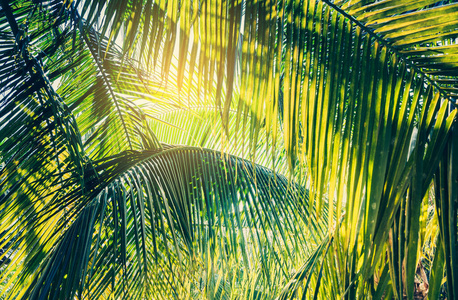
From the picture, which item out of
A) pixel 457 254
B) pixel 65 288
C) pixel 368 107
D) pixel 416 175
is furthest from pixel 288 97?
pixel 65 288

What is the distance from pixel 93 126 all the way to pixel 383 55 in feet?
4.99

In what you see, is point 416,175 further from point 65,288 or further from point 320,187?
point 65,288

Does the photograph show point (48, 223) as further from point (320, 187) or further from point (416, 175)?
point (416, 175)

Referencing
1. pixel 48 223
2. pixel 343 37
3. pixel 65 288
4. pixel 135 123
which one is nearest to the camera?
pixel 343 37

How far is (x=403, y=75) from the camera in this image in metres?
0.55

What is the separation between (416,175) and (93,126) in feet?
5.21

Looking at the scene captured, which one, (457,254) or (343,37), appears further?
(343,37)

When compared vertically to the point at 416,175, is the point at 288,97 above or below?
above

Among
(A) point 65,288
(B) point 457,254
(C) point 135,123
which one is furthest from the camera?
(C) point 135,123

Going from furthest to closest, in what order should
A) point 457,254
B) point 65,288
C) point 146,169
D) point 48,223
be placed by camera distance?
point 146,169, point 48,223, point 65,288, point 457,254

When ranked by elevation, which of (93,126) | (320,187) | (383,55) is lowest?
(320,187)

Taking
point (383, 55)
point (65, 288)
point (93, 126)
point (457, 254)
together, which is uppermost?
point (93, 126)

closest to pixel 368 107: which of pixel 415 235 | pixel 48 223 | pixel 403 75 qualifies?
pixel 403 75

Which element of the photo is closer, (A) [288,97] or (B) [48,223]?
(A) [288,97]
